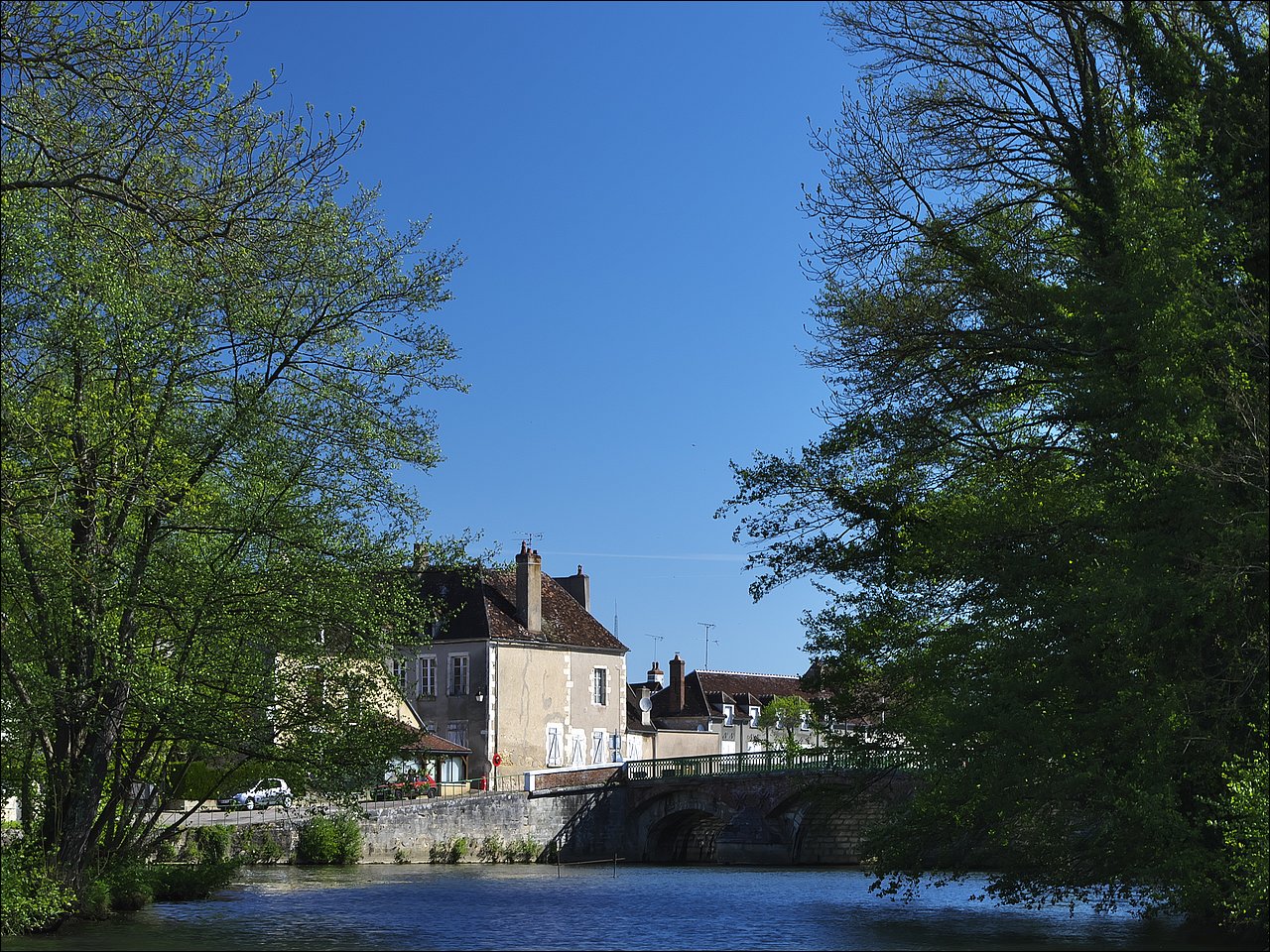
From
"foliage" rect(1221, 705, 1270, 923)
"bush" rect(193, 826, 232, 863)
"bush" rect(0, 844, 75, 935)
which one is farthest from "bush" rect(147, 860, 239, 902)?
"foliage" rect(1221, 705, 1270, 923)

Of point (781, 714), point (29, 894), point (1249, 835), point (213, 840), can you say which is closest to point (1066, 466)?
point (1249, 835)

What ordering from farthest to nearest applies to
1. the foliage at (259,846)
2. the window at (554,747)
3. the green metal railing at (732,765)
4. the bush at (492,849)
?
the window at (554,747) → the green metal railing at (732,765) → the bush at (492,849) → the foliage at (259,846)

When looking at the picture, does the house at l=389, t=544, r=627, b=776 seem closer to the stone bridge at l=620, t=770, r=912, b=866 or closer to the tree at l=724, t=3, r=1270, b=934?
the stone bridge at l=620, t=770, r=912, b=866

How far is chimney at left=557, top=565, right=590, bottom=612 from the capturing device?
59031 mm

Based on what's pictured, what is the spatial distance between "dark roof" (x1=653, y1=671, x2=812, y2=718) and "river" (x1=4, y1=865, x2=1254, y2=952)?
35292mm

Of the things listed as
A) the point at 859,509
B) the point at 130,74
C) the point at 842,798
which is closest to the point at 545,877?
the point at 842,798

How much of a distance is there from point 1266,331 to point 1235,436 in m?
1.21

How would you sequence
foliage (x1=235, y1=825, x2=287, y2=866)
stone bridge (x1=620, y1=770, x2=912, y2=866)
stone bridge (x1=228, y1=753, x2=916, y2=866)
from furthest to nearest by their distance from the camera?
stone bridge (x1=620, y1=770, x2=912, y2=866)
stone bridge (x1=228, y1=753, x2=916, y2=866)
foliage (x1=235, y1=825, x2=287, y2=866)

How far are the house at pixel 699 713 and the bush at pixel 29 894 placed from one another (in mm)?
44979

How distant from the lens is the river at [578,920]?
17688mm

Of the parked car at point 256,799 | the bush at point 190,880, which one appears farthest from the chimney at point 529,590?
the bush at point 190,880

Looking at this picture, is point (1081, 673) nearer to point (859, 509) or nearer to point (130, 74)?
point (859, 509)

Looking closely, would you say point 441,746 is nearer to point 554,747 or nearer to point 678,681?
point 554,747

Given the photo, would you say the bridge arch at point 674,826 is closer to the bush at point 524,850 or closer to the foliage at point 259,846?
the bush at point 524,850
